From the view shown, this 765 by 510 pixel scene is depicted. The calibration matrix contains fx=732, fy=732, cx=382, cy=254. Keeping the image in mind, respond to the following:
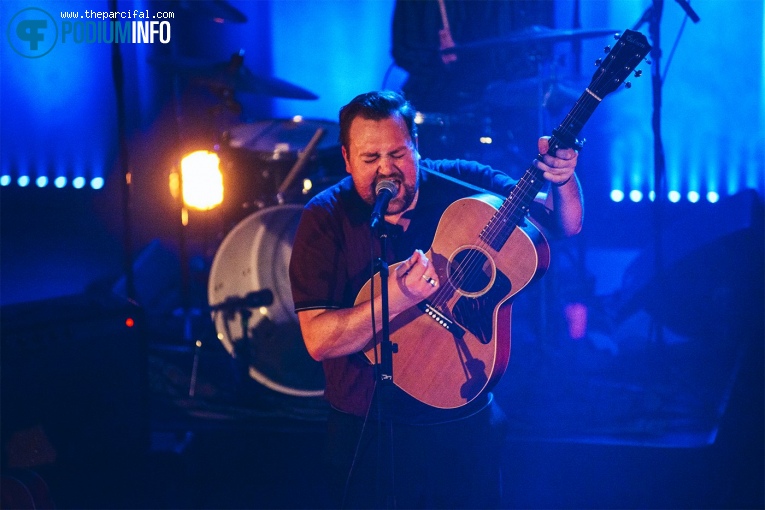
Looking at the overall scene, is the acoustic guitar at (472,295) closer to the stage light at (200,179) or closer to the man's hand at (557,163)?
the man's hand at (557,163)

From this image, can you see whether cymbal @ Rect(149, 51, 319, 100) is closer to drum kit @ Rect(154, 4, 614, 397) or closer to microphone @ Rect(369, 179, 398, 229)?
drum kit @ Rect(154, 4, 614, 397)

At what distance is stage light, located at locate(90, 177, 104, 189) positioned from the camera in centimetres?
613

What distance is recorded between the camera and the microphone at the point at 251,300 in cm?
412

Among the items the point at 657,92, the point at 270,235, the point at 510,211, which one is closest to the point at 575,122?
the point at 510,211

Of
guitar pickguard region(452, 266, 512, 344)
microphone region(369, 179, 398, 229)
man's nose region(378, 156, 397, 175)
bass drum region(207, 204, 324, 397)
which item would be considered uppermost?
man's nose region(378, 156, 397, 175)

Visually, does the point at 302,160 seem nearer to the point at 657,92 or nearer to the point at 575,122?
the point at 657,92

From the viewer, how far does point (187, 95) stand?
6367 millimetres

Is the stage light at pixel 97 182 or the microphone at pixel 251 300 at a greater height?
the stage light at pixel 97 182

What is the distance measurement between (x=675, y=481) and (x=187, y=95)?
16.3ft

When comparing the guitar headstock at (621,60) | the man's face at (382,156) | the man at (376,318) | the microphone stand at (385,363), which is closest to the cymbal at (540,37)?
the guitar headstock at (621,60)

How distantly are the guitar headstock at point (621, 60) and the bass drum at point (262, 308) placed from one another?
2.17 meters

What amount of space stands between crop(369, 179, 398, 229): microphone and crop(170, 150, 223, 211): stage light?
2.75m

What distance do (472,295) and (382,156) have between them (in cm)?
54

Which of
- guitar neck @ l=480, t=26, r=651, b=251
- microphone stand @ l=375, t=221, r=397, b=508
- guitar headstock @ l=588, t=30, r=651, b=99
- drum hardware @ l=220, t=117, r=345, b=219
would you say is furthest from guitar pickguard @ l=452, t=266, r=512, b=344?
drum hardware @ l=220, t=117, r=345, b=219
